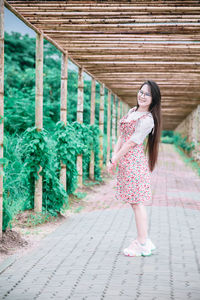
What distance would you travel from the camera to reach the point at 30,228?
18.2 ft

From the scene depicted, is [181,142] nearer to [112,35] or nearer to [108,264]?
[112,35]

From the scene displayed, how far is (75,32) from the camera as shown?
250 inches

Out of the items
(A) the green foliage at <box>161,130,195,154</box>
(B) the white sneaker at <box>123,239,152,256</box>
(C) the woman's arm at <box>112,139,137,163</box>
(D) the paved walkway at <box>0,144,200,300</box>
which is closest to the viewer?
(D) the paved walkway at <box>0,144,200,300</box>

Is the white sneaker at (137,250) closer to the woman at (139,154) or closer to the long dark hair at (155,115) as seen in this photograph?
the woman at (139,154)

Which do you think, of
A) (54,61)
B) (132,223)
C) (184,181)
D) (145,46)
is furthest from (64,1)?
(54,61)

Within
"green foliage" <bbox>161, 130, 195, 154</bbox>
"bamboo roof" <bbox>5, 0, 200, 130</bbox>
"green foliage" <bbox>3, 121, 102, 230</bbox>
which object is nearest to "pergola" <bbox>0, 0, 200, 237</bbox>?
"bamboo roof" <bbox>5, 0, 200, 130</bbox>

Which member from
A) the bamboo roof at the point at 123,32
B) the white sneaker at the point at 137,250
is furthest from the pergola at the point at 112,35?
the white sneaker at the point at 137,250

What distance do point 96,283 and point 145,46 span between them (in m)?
4.91

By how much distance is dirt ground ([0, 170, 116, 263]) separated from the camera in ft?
14.9

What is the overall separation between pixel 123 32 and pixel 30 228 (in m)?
3.16

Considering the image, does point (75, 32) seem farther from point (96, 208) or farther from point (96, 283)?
point (96, 283)

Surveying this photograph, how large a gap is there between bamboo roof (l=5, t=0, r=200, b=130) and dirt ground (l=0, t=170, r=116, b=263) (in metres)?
2.65

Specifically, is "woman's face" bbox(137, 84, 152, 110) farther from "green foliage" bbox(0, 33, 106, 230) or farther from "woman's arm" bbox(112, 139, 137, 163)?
"green foliage" bbox(0, 33, 106, 230)

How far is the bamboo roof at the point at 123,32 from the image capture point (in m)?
5.18
